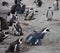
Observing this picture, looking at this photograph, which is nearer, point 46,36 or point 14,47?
point 14,47

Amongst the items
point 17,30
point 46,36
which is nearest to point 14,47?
point 17,30

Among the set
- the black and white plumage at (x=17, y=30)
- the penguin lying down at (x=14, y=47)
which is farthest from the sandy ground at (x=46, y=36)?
the penguin lying down at (x=14, y=47)

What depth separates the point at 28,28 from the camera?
12.6 metres

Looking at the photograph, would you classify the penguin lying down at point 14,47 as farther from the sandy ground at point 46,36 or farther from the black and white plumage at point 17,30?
the black and white plumage at point 17,30

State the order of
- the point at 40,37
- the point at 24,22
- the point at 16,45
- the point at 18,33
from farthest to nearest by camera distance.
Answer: the point at 24,22
the point at 18,33
the point at 40,37
the point at 16,45

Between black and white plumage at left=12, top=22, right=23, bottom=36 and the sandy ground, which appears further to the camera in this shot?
black and white plumage at left=12, top=22, right=23, bottom=36

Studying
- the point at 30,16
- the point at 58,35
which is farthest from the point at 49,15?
the point at 58,35

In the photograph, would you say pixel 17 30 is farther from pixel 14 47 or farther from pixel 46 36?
pixel 14 47

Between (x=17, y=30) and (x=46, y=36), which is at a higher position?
(x=17, y=30)

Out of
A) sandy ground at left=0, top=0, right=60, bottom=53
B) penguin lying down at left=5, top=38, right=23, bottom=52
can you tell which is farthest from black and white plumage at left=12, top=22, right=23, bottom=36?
penguin lying down at left=5, top=38, right=23, bottom=52

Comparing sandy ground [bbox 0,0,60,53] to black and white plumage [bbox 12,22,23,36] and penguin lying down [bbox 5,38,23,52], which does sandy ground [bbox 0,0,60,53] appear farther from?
penguin lying down [bbox 5,38,23,52]

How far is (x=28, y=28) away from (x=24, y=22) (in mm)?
1382

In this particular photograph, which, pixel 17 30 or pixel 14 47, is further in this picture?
pixel 17 30

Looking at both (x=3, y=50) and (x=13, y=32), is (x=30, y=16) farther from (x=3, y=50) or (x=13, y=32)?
(x=3, y=50)
